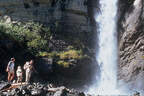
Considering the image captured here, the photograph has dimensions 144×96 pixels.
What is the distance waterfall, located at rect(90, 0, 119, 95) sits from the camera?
2342cm

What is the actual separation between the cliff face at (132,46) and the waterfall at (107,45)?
903 mm

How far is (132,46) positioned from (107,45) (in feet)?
9.97

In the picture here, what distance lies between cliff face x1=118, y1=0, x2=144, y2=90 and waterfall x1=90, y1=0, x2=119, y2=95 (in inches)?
35.6

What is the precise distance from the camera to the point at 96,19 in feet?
86.7

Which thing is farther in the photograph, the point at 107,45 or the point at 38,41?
the point at 107,45

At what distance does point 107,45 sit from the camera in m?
25.8

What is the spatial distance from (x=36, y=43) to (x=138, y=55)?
9112mm

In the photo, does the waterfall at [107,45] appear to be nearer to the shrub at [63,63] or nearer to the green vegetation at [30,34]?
the shrub at [63,63]

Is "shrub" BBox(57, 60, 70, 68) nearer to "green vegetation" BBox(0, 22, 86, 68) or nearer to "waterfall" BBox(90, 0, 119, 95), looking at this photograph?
"green vegetation" BBox(0, 22, 86, 68)

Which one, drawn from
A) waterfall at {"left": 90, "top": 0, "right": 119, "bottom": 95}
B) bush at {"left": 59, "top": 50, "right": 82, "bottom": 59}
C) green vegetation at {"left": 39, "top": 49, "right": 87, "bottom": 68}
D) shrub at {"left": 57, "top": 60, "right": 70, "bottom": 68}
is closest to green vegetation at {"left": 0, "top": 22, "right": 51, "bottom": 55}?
green vegetation at {"left": 39, "top": 49, "right": 87, "bottom": 68}

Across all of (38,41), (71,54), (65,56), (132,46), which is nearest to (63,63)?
(65,56)

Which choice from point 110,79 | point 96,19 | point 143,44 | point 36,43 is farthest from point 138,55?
point 36,43

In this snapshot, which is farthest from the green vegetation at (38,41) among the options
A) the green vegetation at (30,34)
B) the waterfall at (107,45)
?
the waterfall at (107,45)

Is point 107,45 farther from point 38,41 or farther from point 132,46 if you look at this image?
point 38,41
